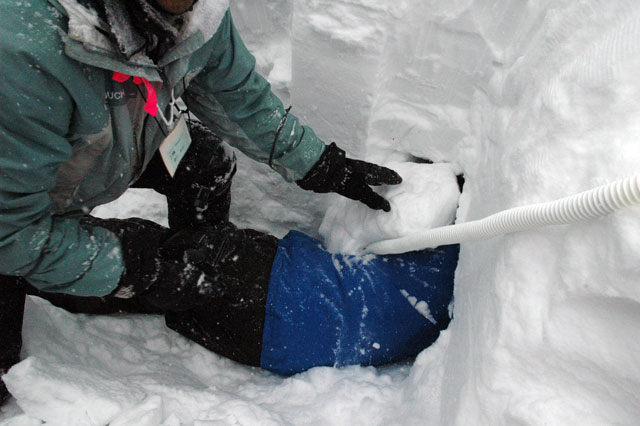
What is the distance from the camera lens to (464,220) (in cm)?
128

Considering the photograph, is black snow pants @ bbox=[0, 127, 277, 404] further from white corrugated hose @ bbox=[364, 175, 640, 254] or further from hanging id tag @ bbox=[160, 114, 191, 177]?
white corrugated hose @ bbox=[364, 175, 640, 254]

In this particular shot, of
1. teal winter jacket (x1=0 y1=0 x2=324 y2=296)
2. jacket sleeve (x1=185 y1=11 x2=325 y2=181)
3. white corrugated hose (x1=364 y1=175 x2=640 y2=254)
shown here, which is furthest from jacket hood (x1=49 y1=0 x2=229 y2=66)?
white corrugated hose (x1=364 y1=175 x2=640 y2=254)

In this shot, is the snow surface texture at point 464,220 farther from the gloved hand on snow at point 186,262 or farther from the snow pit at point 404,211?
the gloved hand on snow at point 186,262

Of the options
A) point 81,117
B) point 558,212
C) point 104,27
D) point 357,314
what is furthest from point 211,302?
point 558,212

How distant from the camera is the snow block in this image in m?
1.35

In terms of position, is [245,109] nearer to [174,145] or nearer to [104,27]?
[174,145]

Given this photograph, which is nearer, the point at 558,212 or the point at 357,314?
the point at 558,212

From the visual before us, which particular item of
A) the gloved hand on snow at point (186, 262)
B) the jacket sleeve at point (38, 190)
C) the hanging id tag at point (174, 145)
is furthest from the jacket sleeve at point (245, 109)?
the jacket sleeve at point (38, 190)

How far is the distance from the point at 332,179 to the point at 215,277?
451 millimetres

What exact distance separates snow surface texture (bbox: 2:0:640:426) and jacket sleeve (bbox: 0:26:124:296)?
0.93 ft

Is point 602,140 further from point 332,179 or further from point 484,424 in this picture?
point 332,179

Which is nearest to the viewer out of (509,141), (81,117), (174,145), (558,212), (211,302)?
(558,212)

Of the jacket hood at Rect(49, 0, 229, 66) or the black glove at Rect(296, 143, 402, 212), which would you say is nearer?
the jacket hood at Rect(49, 0, 229, 66)

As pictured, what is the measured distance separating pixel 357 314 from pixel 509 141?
2.14 feet
